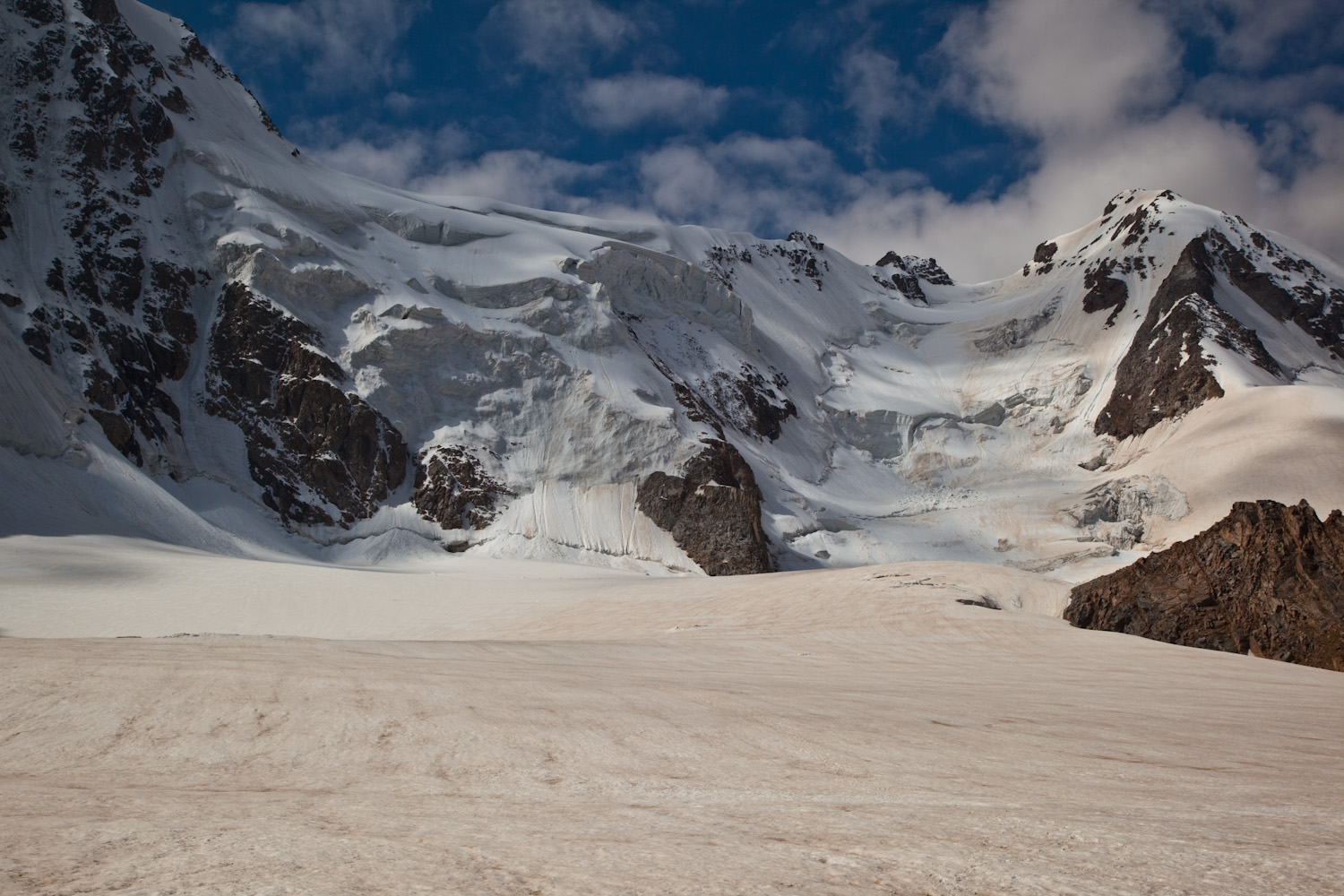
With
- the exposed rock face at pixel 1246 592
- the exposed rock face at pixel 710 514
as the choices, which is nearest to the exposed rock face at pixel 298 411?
the exposed rock face at pixel 710 514

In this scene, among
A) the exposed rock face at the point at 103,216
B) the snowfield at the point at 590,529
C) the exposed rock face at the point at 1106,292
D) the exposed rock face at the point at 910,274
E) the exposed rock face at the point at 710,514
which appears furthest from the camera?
the exposed rock face at the point at 910,274

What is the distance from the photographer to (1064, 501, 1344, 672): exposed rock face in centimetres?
1208

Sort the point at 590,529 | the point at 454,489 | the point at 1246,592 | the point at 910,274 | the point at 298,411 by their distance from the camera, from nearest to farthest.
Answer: the point at 1246,592 < the point at 590,529 < the point at 454,489 < the point at 298,411 < the point at 910,274

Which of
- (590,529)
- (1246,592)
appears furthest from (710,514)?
(1246,592)

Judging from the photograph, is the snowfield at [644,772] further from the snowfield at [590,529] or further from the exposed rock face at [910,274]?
the exposed rock face at [910,274]

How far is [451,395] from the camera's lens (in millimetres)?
45531

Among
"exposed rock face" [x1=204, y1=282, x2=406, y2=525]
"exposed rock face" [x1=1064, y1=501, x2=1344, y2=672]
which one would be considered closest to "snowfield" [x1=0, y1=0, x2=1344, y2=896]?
"exposed rock face" [x1=204, y1=282, x2=406, y2=525]

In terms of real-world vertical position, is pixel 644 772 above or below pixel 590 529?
below

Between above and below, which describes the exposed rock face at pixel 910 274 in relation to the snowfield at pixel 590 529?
above

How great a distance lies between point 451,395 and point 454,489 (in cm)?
575

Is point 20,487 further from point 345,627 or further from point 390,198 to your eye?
point 390,198

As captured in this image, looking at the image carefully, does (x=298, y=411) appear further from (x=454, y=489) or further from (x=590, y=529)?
(x=590, y=529)

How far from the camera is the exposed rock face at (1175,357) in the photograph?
53719 mm

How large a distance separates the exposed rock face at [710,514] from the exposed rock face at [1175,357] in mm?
27799
